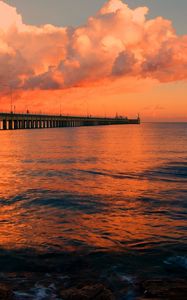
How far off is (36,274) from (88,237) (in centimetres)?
375

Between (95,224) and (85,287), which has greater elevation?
(85,287)

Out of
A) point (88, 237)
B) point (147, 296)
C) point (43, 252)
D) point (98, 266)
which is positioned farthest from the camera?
point (88, 237)

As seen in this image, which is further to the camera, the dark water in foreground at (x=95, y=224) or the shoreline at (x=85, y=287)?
the dark water in foreground at (x=95, y=224)

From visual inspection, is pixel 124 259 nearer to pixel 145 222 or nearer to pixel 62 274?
pixel 62 274

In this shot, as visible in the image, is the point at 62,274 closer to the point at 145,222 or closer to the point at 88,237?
the point at 88,237

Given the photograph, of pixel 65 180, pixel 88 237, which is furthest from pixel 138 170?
pixel 88 237

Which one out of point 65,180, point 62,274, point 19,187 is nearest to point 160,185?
point 65,180

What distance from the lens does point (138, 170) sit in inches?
1346

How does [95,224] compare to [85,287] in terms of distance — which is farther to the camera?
[95,224]

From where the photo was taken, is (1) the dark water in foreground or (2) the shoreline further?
(1) the dark water in foreground

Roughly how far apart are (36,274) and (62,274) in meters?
0.71

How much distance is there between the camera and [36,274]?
10422 mm

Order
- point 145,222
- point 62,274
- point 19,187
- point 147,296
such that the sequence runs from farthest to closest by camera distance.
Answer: point 19,187 < point 145,222 < point 62,274 < point 147,296

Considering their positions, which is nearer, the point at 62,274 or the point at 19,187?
the point at 62,274
